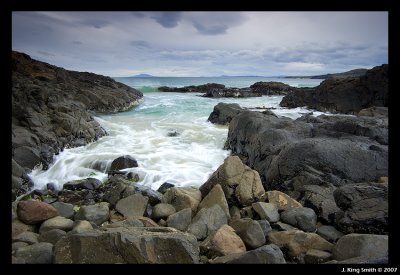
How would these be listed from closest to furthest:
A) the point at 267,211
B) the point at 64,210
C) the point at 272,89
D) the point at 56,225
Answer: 1. the point at 56,225
2. the point at 267,211
3. the point at 64,210
4. the point at 272,89

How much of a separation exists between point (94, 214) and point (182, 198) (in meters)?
1.76

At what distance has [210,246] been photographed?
433 cm

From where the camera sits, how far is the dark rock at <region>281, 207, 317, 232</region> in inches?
195

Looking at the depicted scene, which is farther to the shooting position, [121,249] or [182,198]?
[182,198]

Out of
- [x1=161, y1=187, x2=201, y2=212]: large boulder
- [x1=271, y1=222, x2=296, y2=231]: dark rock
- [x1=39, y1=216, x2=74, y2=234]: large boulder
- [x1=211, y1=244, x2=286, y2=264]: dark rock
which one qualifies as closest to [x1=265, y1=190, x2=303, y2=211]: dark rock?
[x1=271, y1=222, x2=296, y2=231]: dark rock

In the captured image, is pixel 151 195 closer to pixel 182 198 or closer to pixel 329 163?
pixel 182 198

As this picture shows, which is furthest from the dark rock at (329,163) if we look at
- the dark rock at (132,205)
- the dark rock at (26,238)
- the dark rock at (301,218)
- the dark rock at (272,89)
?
the dark rock at (272,89)

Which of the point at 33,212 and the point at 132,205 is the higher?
the point at 33,212

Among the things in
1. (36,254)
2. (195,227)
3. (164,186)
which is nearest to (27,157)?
(164,186)

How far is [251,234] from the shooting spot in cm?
A: 454

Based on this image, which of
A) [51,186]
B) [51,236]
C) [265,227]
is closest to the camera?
[51,236]

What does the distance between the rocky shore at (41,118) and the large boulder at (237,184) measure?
3841mm

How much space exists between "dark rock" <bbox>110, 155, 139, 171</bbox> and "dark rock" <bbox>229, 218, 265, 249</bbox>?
5756 millimetres
